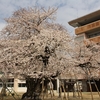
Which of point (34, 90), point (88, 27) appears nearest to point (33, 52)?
point (34, 90)

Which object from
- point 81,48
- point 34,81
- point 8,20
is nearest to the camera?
point 34,81

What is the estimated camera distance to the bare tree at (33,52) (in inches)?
653

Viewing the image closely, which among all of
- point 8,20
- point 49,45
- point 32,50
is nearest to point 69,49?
point 49,45

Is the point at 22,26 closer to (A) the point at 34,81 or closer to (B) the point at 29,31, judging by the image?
(B) the point at 29,31

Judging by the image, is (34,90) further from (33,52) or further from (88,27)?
(88,27)

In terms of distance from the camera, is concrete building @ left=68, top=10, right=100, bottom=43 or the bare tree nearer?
the bare tree

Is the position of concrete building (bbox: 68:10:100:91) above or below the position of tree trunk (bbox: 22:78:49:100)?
above

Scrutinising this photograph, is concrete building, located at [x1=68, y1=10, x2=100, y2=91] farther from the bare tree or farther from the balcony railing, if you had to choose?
the bare tree

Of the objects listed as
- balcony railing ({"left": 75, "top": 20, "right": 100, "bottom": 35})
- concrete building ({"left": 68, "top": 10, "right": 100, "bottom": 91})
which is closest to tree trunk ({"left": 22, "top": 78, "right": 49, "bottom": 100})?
concrete building ({"left": 68, "top": 10, "right": 100, "bottom": 91})

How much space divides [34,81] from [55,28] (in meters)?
5.98

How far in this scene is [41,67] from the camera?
17.1 meters

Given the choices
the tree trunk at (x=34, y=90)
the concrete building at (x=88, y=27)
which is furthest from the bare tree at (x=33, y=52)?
the concrete building at (x=88, y=27)

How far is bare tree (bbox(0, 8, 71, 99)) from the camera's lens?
16.6 meters

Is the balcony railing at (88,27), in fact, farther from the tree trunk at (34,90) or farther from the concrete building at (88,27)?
the tree trunk at (34,90)
